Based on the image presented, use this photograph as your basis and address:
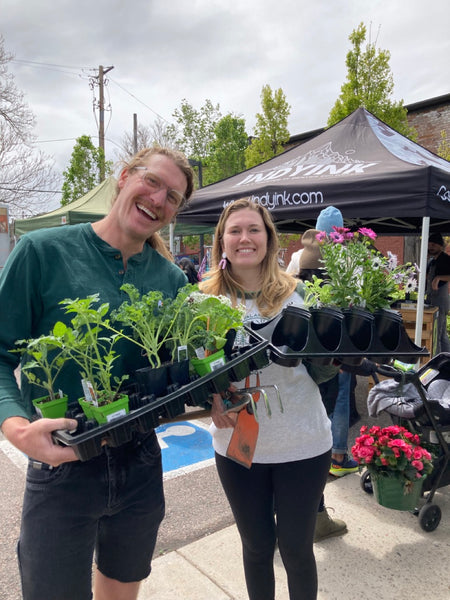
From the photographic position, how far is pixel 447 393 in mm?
2953

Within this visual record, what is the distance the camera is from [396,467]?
2.65 meters

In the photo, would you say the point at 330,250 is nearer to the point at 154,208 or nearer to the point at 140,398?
the point at 154,208

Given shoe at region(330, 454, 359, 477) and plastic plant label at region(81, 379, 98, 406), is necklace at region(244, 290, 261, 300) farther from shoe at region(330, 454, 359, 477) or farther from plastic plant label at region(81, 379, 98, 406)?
shoe at region(330, 454, 359, 477)

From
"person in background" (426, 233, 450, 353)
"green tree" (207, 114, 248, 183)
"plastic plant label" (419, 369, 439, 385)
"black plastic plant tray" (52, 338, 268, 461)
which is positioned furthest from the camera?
"green tree" (207, 114, 248, 183)

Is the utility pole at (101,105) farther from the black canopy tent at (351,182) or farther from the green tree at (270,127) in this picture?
the black canopy tent at (351,182)

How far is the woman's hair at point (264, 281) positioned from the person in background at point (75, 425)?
0.40 m

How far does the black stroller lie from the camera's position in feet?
8.87

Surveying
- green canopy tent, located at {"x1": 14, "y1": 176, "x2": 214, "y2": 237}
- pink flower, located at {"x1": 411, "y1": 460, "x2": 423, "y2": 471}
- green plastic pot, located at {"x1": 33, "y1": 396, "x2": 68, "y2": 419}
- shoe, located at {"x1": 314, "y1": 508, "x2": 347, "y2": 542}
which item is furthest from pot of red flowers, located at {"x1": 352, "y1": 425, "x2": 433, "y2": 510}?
green canopy tent, located at {"x1": 14, "y1": 176, "x2": 214, "y2": 237}

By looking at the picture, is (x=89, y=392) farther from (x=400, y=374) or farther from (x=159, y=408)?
(x=400, y=374)

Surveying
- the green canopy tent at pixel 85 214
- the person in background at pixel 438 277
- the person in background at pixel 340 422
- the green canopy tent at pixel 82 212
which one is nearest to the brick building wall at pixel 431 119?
the green canopy tent at pixel 85 214

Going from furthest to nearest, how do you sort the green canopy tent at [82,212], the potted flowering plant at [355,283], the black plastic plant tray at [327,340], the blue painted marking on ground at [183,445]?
the green canopy tent at [82,212], the blue painted marking on ground at [183,445], the potted flowering plant at [355,283], the black plastic plant tray at [327,340]

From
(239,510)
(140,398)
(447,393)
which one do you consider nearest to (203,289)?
(140,398)

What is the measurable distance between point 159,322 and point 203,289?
2.02ft

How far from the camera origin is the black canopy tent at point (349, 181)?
3.68 m
